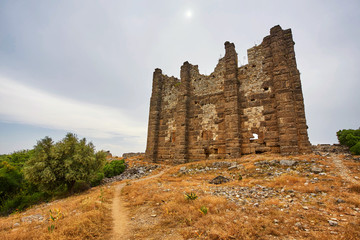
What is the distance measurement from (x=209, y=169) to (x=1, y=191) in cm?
1570

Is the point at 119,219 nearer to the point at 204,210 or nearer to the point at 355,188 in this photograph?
the point at 204,210

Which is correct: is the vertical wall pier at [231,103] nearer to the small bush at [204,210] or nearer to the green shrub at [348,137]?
the small bush at [204,210]

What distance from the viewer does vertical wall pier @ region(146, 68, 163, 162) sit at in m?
Result: 19.7

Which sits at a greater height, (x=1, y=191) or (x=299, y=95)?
(x=299, y=95)

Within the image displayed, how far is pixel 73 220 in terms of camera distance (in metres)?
4.99

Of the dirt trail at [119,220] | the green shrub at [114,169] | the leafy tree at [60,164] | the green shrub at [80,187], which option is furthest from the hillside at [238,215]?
the green shrub at [114,169]

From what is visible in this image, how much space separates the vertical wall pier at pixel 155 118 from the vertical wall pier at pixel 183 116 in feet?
10.3

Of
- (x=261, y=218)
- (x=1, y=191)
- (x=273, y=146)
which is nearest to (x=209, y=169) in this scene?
(x=273, y=146)

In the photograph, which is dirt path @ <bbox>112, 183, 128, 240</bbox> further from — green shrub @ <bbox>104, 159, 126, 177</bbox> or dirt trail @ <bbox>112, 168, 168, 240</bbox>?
green shrub @ <bbox>104, 159, 126, 177</bbox>

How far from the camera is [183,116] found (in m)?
18.3

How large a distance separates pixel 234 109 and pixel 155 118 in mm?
9467

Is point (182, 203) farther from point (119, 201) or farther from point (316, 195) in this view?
point (316, 195)

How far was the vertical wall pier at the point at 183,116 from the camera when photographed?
17453 millimetres

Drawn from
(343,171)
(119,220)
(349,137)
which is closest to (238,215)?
(119,220)
